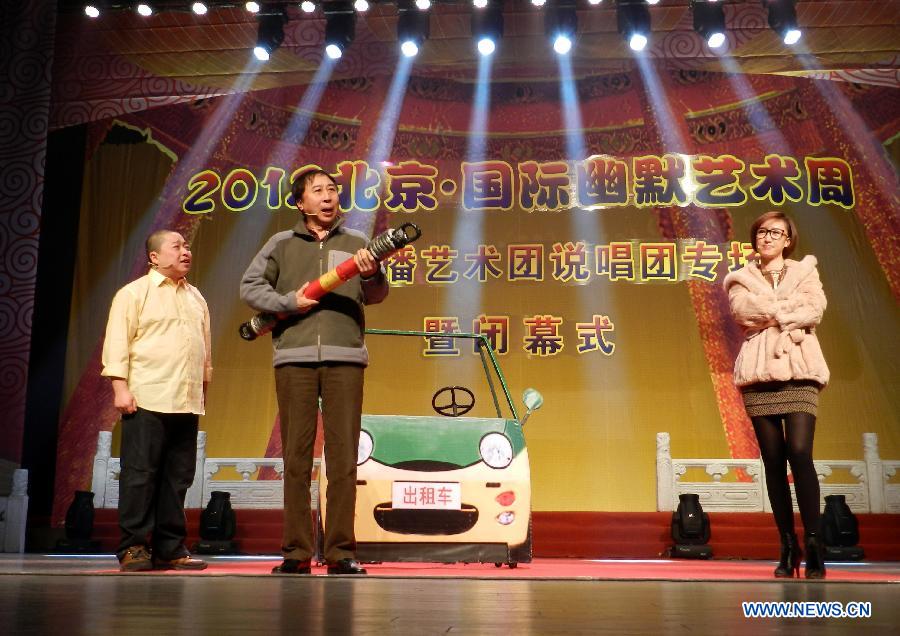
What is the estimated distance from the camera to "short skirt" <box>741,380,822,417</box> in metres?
2.68

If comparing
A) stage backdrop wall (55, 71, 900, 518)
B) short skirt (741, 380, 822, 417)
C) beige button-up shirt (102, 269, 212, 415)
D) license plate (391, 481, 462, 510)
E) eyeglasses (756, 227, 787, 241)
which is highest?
stage backdrop wall (55, 71, 900, 518)

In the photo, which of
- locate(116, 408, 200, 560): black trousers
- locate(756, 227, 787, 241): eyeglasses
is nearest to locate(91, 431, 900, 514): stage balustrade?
locate(116, 408, 200, 560): black trousers

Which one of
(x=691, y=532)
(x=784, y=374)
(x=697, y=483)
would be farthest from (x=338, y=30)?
(x=784, y=374)

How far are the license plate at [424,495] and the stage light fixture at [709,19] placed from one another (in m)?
4.01

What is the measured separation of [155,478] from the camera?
2.90 m

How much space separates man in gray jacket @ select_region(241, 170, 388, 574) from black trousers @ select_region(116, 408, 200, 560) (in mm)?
510

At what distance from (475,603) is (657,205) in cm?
502

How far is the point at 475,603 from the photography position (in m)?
1.57

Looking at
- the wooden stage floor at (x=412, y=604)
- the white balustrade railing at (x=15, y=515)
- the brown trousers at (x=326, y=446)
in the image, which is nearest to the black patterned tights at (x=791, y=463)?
the wooden stage floor at (x=412, y=604)

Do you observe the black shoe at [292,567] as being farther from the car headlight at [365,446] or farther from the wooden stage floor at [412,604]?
the car headlight at [365,446]

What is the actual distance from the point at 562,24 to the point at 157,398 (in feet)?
13.3

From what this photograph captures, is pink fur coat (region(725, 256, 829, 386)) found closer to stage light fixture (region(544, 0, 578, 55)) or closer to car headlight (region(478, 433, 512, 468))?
car headlight (region(478, 433, 512, 468))

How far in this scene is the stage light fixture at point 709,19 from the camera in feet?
19.1

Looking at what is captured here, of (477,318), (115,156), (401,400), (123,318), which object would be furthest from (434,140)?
(123,318)
